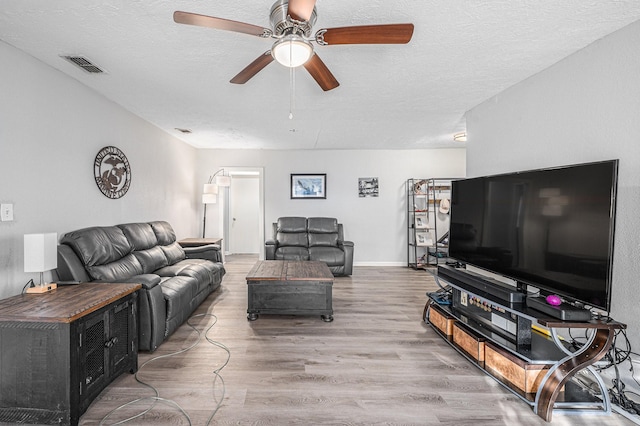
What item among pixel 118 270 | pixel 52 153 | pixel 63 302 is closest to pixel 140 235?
pixel 118 270

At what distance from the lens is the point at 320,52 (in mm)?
2166

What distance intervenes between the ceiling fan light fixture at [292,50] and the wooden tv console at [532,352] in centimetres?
208

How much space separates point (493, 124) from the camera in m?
3.05

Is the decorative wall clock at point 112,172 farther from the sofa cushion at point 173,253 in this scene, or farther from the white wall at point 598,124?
the white wall at point 598,124

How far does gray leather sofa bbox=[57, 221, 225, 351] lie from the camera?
232 centimetres

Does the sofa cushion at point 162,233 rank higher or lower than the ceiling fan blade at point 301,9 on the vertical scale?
lower

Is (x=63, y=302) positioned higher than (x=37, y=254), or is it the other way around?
(x=37, y=254)

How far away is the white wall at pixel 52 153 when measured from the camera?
2072 millimetres

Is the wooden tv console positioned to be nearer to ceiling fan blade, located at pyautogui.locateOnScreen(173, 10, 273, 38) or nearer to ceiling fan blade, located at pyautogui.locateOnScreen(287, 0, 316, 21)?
ceiling fan blade, located at pyautogui.locateOnScreen(287, 0, 316, 21)

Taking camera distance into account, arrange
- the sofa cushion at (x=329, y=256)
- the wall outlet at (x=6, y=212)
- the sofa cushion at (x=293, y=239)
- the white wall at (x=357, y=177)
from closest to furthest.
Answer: the wall outlet at (x=6, y=212) < the sofa cushion at (x=329, y=256) < the sofa cushion at (x=293, y=239) < the white wall at (x=357, y=177)

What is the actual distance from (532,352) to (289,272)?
7.29ft

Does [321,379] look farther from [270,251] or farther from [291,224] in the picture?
[291,224]

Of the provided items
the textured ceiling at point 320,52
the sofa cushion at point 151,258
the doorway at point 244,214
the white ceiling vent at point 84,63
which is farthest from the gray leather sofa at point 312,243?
the white ceiling vent at point 84,63

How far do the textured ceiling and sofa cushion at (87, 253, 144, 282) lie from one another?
178 cm
